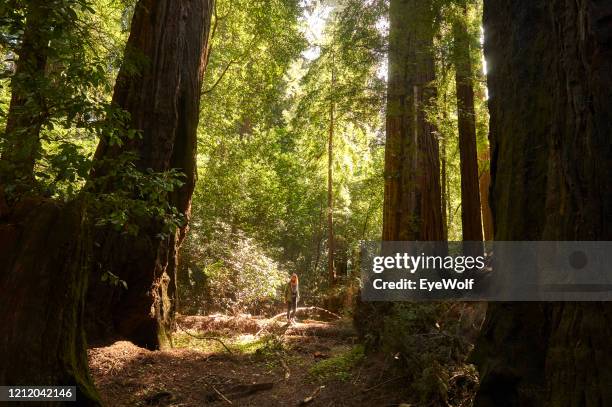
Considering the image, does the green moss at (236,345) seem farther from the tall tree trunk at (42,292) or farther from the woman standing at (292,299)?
the tall tree trunk at (42,292)

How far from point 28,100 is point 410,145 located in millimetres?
7172

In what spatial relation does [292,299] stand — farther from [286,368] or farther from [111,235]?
[111,235]

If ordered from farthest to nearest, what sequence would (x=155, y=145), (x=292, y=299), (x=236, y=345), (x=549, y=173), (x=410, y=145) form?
(x=292, y=299) → (x=236, y=345) → (x=410, y=145) → (x=155, y=145) → (x=549, y=173)

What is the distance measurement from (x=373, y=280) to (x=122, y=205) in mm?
5437

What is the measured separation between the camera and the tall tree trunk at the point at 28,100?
152 inches

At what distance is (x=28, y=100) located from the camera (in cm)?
407

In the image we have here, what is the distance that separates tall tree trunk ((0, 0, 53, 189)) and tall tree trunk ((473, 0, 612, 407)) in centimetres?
389

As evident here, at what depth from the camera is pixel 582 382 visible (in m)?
2.81

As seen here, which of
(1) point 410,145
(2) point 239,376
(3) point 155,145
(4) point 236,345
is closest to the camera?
(2) point 239,376

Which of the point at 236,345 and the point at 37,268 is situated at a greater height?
the point at 37,268

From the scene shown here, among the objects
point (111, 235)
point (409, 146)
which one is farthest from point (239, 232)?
point (111, 235)

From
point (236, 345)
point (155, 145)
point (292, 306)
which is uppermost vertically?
point (155, 145)

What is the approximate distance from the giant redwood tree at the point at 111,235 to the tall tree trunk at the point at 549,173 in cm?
345

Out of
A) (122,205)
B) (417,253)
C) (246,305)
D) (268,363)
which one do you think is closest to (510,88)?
(122,205)
